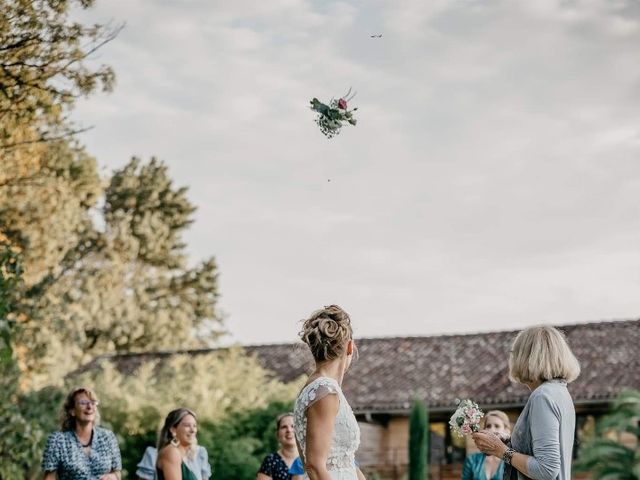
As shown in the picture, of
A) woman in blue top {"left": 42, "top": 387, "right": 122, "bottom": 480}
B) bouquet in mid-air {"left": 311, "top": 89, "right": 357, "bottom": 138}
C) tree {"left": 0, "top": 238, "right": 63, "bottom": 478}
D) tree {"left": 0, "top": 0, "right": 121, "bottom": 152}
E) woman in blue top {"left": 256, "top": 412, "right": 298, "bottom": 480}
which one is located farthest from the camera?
tree {"left": 0, "top": 0, "right": 121, "bottom": 152}

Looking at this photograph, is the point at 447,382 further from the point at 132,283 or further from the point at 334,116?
the point at 334,116

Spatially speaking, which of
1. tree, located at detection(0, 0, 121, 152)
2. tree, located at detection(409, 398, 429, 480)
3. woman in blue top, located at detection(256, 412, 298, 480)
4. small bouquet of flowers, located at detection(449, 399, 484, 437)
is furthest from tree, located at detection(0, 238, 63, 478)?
tree, located at detection(409, 398, 429, 480)

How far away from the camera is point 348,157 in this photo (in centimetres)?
676

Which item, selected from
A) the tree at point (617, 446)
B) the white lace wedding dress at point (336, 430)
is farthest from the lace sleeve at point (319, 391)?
the tree at point (617, 446)

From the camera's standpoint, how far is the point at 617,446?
25.1 metres

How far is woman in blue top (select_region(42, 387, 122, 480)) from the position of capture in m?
8.88

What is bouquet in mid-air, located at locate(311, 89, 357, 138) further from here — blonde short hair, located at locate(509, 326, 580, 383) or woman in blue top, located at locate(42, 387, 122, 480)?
woman in blue top, located at locate(42, 387, 122, 480)

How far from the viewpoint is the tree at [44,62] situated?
11.1 m

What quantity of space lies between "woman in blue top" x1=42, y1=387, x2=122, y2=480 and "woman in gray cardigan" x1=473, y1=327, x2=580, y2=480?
417 centimetres

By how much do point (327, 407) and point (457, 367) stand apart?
2691cm

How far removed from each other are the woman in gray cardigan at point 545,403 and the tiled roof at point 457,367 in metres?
23.0

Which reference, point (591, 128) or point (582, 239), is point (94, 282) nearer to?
point (582, 239)

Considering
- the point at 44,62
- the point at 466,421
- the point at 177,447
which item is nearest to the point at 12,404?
the point at 44,62

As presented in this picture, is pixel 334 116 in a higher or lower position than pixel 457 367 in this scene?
lower
